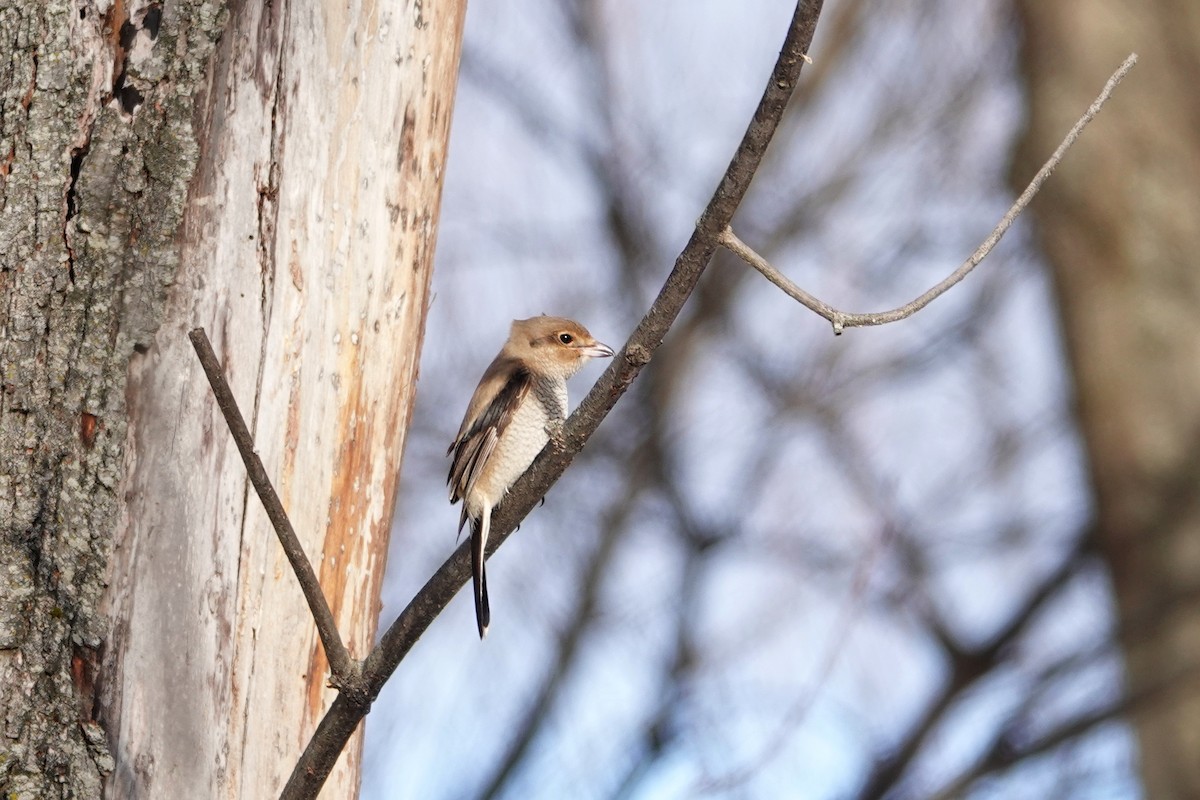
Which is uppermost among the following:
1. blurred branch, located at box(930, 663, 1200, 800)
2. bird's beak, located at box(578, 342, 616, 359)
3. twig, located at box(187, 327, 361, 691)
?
bird's beak, located at box(578, 342, 616, 359)

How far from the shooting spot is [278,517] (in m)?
1.84

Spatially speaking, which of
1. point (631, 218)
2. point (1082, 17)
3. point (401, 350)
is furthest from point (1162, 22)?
point (401, 350)

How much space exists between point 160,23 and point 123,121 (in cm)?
21

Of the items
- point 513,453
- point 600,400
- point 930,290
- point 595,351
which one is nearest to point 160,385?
point 600,400

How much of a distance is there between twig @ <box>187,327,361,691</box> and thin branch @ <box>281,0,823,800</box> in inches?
1.5

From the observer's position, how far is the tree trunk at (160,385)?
2.20 metres

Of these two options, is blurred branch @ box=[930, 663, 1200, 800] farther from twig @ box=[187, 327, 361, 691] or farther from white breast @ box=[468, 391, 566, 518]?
twig @ box=[187, 327, 361, 691]

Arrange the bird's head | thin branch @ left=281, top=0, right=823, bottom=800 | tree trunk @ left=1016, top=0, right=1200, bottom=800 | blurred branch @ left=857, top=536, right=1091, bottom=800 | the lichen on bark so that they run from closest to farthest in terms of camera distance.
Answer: thin branch @ left=281, top=0, right=823, bottom=800, the lichen on bark, the bird's head, tree trunk @ left=1016, top=0, right=1200, bottom=800, blurred branch @ left=857, top=536, right=1091, bottom=800

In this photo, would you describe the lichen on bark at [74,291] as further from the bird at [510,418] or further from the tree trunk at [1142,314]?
the tree trunk at [1142,314]

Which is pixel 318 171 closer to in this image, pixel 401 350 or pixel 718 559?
pixel 401 350

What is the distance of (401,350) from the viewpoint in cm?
258

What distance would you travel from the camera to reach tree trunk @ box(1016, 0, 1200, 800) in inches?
244

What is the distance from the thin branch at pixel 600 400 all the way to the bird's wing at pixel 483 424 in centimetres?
100

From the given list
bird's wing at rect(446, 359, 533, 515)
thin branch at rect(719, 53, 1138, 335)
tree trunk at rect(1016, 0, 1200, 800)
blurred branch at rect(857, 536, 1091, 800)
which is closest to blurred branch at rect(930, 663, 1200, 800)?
tree trunk at rect(1016, 0, 1200, 800)
